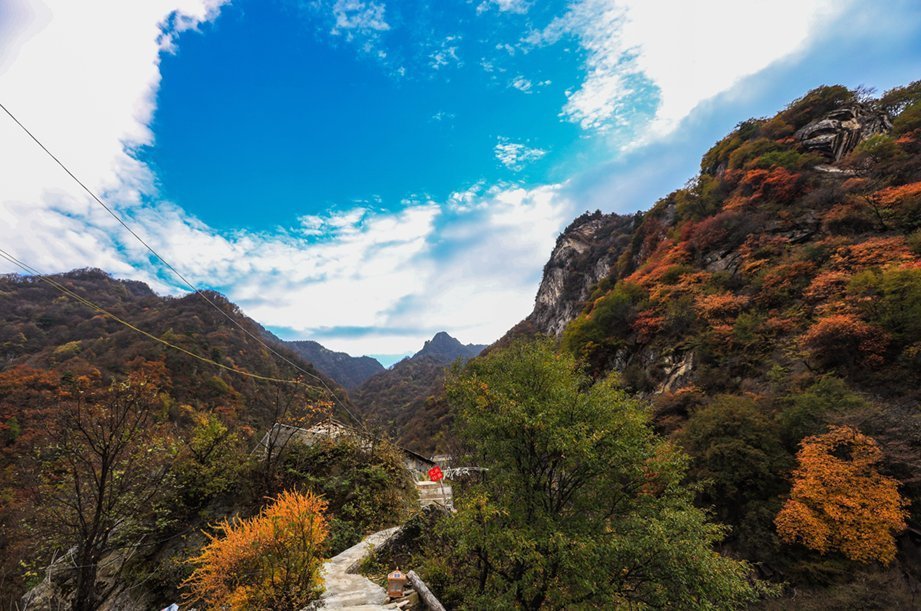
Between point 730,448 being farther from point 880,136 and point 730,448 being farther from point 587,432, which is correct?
point 880,136

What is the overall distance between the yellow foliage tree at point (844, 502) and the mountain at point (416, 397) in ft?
58.2

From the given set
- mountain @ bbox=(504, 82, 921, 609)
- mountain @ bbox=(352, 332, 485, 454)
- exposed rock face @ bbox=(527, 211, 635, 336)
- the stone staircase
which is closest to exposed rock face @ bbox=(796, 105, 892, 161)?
mountain @ bbox=(504, 82, 921, 609)

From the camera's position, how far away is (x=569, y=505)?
945 centimetres

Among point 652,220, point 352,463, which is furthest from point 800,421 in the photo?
point 652,220

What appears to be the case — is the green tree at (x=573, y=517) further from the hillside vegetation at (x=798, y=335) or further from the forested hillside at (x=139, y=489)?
the forested hillside at (x=139, y=489)

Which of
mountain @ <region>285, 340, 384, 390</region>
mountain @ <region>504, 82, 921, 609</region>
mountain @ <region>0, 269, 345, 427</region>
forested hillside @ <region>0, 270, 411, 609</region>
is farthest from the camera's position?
mountain @ <region>285, 340, 384, 390</region>

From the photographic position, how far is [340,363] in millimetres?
148500

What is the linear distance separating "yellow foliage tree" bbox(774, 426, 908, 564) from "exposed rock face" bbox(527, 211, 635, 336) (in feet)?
130

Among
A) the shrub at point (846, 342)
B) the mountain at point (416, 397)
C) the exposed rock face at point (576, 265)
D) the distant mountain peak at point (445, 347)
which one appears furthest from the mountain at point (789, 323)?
the distant mountain peak at point (445, 347)

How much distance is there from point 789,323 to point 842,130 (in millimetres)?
22850

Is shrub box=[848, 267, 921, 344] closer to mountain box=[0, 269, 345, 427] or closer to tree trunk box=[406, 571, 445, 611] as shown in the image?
tree trunk box=[406, 571, 445, 611]

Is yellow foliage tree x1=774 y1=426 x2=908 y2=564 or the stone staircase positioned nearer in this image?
the stone staircase

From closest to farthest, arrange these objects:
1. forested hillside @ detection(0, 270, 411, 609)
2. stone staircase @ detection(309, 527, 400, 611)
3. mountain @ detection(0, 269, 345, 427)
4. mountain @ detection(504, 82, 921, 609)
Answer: stone staircase @ detection(309, 527, 400, 611)
forested hillside @ detection(0, 270, 411, 609)
mountain @ detection(504, 82, 921, 609)
mountain @ detection(0, 269, 345, 427)

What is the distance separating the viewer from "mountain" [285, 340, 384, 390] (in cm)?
13150
